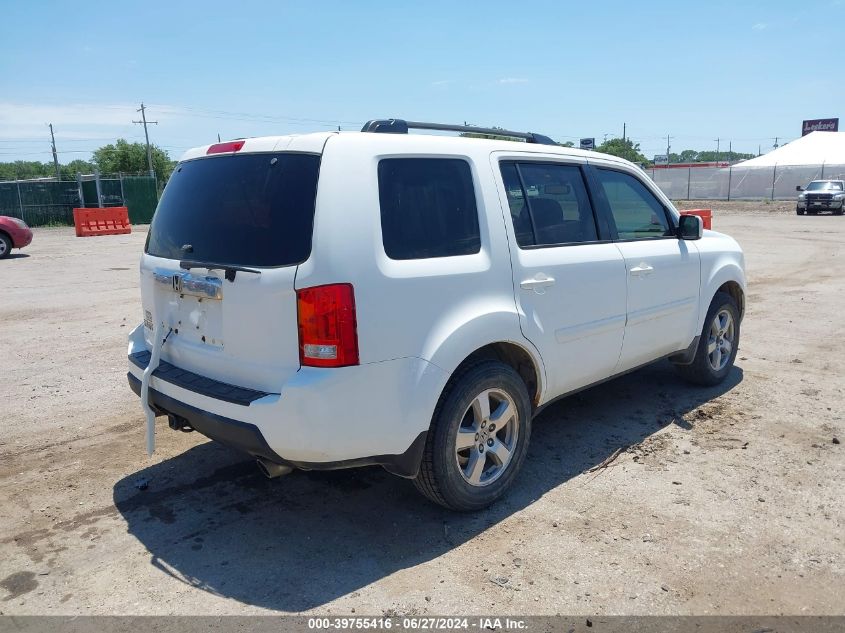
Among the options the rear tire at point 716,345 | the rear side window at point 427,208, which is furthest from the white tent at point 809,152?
the rear side window at point 427,208

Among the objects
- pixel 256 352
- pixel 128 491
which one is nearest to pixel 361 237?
pixel 256 352

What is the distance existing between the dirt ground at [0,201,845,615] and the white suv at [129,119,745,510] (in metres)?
0.45

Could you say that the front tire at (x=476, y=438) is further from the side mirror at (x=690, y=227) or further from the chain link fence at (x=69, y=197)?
the chain link fence at (x=69, y=197)

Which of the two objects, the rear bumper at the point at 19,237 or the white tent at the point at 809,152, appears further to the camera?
the white tent at the point at 809,152

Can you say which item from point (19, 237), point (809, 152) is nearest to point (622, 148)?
point (809, 152)

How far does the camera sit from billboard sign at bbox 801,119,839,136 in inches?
3228

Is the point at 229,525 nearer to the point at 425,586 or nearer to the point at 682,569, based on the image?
the point at 425,586

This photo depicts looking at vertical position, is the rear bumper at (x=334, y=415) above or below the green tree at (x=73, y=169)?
below

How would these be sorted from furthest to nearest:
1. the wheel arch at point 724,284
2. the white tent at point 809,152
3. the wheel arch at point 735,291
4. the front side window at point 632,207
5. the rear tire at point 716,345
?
1. the white tent at point 809,152
2. the wheel arch at point 735,291
3. the rear tire at point 716,345
4. the wheel arch at point 724,284
5. the front side window at point 632,207

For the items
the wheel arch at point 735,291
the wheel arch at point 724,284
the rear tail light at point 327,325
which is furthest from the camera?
the wheel arch at point 735,291

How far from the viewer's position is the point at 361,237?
3125 millimetres

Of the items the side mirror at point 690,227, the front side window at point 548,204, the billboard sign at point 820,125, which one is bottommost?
the side mirror at point 690,227

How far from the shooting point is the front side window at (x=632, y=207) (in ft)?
15.6

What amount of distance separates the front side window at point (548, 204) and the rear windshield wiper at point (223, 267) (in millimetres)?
1553
